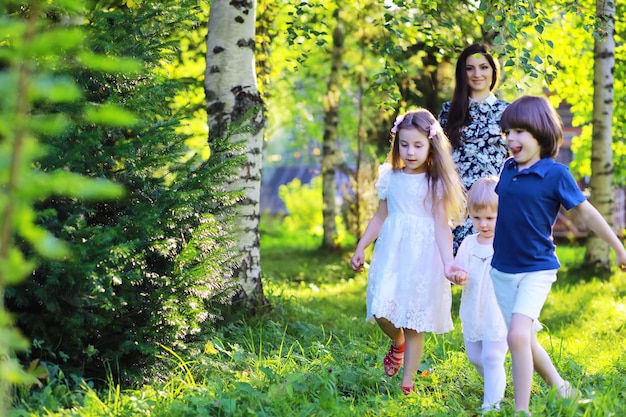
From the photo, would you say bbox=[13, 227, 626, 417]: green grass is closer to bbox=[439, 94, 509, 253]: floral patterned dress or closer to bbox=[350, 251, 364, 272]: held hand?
bbox=[350, 251, 364, 272]: held hand

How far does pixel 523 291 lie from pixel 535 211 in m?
0.38

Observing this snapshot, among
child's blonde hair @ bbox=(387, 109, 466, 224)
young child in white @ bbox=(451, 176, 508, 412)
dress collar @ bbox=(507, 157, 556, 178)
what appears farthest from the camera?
child's blonde hair @ bbox=(387, 109, 466, 224)

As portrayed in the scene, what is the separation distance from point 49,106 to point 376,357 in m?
2.49

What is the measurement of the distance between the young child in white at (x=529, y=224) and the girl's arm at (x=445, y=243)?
0.23m

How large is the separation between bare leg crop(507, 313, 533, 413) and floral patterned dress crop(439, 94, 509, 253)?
188 centimetres

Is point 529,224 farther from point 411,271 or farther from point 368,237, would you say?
point 368,237

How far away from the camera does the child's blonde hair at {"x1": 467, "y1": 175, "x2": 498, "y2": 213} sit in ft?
13.4

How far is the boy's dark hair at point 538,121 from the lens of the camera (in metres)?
3.61

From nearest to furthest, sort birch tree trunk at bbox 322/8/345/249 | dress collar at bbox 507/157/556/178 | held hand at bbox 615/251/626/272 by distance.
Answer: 1. held hand at bbox 615/251/626/272
2. dress collar at bbox 507/157/556/178
3. birch tree trunk at bbox 322/8/345/249

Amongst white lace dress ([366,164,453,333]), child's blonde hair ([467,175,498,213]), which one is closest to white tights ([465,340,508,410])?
white lace dress ([366,164,453,333])

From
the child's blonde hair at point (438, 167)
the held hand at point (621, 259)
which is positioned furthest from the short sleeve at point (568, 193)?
the child's blonde hair at point (438, 167)

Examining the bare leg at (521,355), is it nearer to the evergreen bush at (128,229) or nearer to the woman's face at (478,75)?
the evergreen bush at (128,229)

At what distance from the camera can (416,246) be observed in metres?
4.17

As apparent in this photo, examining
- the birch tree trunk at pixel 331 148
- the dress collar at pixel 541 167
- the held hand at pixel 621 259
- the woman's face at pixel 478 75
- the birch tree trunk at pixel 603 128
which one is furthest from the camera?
the birch tree trunk at pixel 331 148
